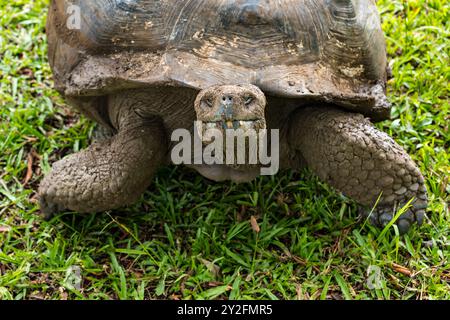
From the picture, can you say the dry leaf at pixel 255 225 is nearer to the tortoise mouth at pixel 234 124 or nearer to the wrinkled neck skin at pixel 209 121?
the wrinkled neck skin at pixel 209 121

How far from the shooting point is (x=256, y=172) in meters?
3.69

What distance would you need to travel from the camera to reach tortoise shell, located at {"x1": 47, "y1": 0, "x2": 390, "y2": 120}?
10.5ft

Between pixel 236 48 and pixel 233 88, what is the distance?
29 centimetres

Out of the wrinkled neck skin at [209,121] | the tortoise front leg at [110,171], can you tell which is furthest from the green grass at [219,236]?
the wrinkled neck skin at [209,121]

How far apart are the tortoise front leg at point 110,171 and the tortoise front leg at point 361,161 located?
2.87ft

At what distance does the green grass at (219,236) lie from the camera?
3.36 metres

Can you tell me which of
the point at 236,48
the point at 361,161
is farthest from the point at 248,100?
the point at 361,161

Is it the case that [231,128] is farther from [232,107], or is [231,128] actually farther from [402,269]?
[402,269]

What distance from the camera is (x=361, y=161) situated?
3420mm
